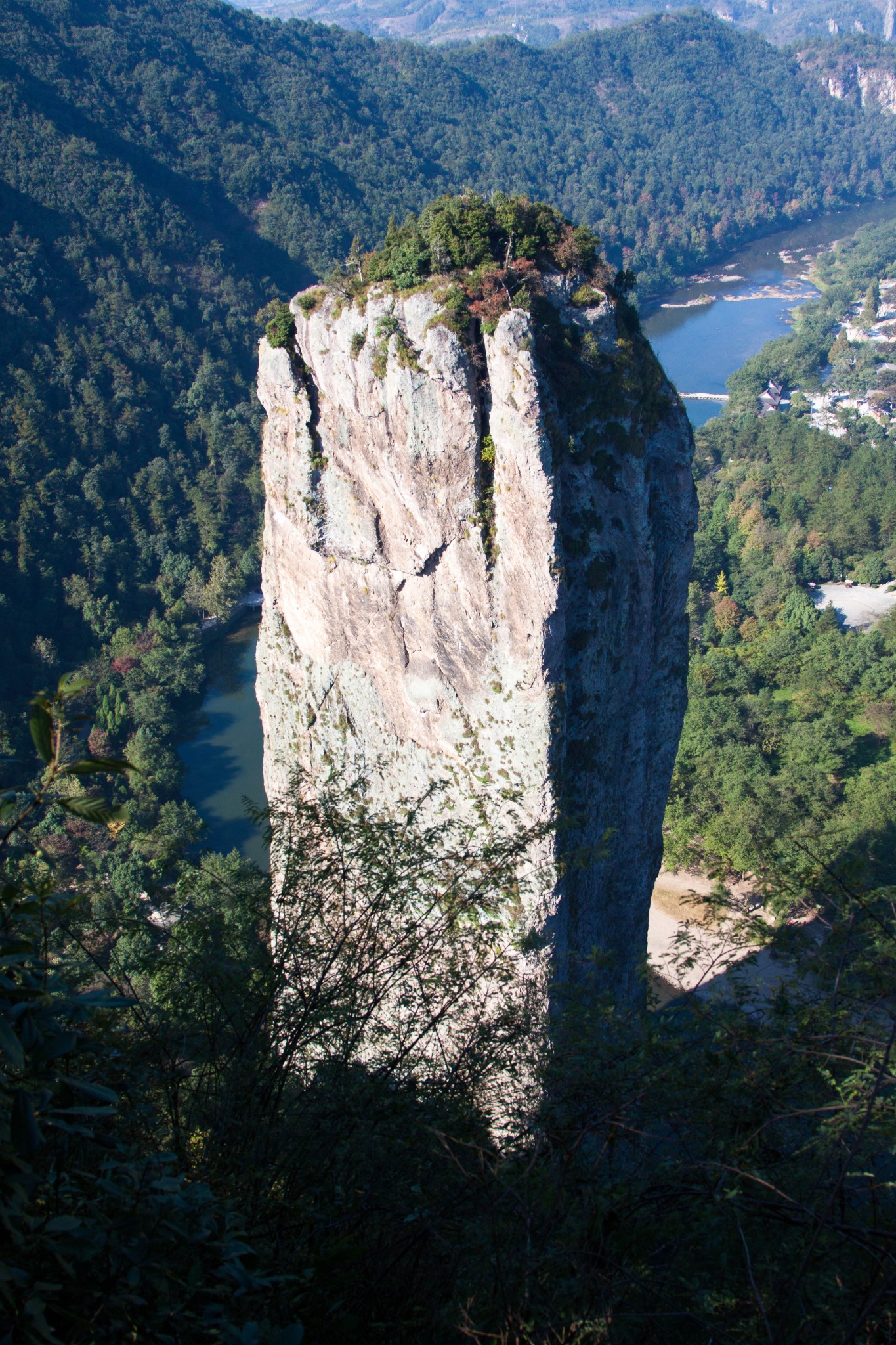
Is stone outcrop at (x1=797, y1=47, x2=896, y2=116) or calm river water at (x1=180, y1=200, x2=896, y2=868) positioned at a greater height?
stone outcrop at (x1=797, y1=47, x2=896, y2=116)

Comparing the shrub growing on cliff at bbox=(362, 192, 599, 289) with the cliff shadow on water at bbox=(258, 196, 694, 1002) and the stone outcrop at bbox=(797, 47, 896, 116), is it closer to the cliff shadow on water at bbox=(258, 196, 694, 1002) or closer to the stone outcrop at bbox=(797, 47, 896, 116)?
the cliff shadow on water at bbox=(258, 196, 694, 1002)

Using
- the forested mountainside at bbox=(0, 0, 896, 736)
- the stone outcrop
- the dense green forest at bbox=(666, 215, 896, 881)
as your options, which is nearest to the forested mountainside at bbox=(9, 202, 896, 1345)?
the dense green forest at bbox=(666, 215, 896, 881)

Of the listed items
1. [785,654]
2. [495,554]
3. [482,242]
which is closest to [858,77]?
[785,654]

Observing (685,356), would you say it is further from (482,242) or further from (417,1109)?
(417,1109)

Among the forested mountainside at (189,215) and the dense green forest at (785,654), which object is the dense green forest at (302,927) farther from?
the forested mountainside at (189,215)

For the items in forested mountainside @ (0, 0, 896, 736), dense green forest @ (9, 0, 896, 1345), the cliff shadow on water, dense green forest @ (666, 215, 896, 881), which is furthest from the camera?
forested mountainside @ (0, 0, 896, 736)

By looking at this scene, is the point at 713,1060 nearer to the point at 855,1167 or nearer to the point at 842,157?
the point at 855,1167

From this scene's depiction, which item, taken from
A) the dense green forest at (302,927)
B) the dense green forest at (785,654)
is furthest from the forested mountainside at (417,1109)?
the dense green forest at (785,654)
